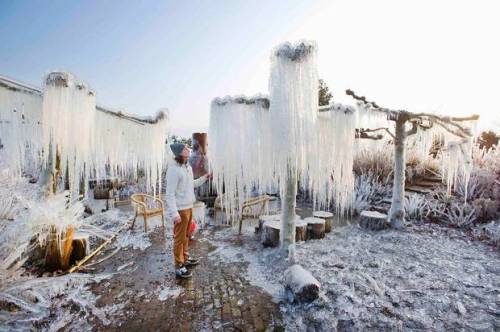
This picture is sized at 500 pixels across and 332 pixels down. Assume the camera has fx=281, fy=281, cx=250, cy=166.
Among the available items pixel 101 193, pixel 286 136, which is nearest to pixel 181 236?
pixel 286 136

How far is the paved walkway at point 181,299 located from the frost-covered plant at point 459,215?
491 cm

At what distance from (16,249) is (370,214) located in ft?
19.8

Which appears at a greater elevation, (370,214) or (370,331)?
(370,214)

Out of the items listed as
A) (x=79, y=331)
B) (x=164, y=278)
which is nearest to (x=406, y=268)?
(x=164, y=278)

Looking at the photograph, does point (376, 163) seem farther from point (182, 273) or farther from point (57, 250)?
point (57, 250)

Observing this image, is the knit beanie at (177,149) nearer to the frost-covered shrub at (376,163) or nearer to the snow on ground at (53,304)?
the snow on ground at (53,304)

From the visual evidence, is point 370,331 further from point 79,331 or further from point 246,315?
point 79,331

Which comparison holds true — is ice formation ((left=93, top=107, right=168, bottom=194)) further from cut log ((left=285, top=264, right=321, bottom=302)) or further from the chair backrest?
cut log ((left=285, top=264, right=321, bottom=302))

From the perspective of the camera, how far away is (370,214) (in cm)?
619

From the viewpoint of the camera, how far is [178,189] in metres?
3.86

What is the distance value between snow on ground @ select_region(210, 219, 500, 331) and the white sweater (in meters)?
1.25

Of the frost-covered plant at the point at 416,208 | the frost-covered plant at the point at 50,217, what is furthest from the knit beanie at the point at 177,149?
the frost-covered plant at the point at 416,208

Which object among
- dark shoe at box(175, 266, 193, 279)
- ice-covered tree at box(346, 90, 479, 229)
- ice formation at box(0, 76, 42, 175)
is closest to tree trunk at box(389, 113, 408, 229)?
ice-covered tree at box(346, 90, 479, 229)

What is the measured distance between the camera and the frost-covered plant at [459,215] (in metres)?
6.00
